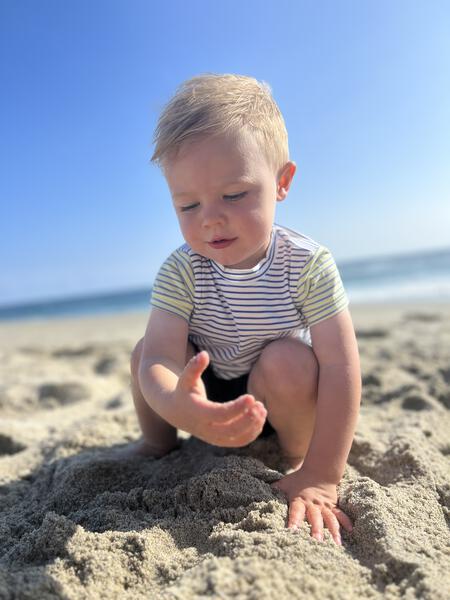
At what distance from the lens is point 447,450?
2.09 m

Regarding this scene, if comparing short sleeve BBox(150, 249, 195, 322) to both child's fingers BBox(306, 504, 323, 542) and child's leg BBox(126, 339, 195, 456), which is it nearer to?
child's leg BBox(126, 339, 195, 456)

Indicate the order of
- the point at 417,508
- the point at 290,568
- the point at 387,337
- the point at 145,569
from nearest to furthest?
1. the point at 290,568
2. the point at 145,569
3. the point at 417,508
4. the point at 387,337

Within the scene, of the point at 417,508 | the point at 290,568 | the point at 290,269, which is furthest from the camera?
the point at 290,269

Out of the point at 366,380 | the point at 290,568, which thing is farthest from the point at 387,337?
the point at 290,568

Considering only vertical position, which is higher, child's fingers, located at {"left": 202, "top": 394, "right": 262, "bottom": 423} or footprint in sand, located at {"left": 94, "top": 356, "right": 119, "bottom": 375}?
child's fingers, located at {"left": 202, "top": 394, "right": 262, "bottom": 423}

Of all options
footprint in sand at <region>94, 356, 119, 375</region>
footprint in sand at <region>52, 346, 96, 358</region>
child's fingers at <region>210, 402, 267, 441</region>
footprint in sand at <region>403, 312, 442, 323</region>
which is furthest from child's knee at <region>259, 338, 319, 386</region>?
footprint in sand at <region>403, 312, 442, 323</region>

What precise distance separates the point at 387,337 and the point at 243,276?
315 centimetres

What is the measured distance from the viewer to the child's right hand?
1.20 m

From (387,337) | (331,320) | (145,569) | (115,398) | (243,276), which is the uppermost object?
(243,276)

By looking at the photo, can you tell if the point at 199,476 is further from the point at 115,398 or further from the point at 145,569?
the point at 115,398

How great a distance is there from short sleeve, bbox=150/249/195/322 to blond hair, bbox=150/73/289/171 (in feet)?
1.25

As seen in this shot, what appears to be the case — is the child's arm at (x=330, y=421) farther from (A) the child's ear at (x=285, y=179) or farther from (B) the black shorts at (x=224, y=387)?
(A) the child's ear at (x=285, y=179)

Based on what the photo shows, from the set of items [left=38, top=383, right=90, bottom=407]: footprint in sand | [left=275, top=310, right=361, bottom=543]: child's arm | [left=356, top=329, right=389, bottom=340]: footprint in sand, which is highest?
[left=275, top=310, right=361, bottom=543]: child's arm

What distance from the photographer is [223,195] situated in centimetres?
166
